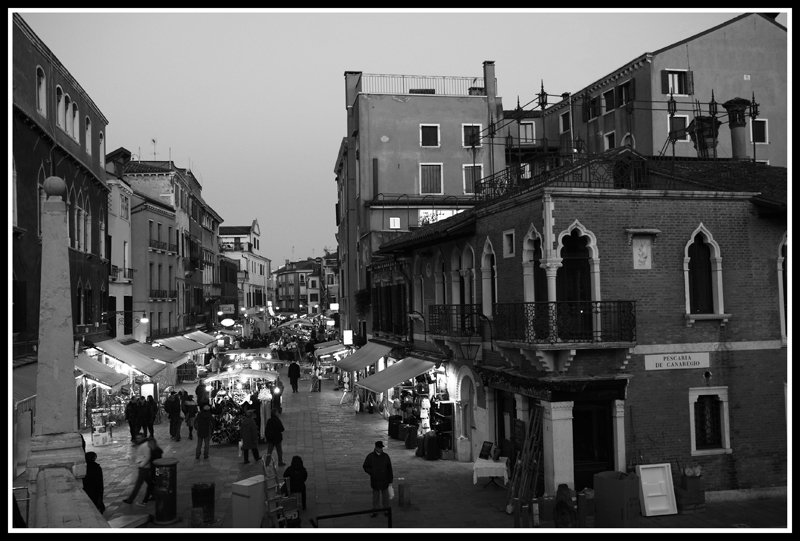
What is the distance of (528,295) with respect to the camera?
16391 mm

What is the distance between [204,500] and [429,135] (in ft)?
94.7

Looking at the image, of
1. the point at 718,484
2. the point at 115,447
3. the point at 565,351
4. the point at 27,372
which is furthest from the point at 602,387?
the point at 115,447

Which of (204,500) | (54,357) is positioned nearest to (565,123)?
(204,500)

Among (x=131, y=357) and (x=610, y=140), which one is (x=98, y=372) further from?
(x=610, y=140)

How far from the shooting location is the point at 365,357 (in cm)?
3055

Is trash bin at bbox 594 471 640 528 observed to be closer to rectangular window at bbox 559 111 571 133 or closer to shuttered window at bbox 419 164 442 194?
shuttered window at bbox 419 164 442 194

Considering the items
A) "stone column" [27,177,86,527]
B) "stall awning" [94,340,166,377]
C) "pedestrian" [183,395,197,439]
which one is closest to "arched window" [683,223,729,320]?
"stone column" [27,177,86,527]

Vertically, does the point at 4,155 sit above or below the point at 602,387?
above

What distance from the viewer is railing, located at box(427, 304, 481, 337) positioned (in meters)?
19.8

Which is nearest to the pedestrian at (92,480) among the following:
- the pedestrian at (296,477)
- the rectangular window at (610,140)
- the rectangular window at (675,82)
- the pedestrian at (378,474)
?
the pedestrian at (296,477)

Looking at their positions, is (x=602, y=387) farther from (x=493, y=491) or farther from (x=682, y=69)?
(x=682, y=69)

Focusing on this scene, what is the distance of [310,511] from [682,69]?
94.5 feet

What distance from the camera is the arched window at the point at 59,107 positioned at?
2498cm

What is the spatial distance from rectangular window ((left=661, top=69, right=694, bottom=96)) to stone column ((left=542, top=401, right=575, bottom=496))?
80.1 ft
